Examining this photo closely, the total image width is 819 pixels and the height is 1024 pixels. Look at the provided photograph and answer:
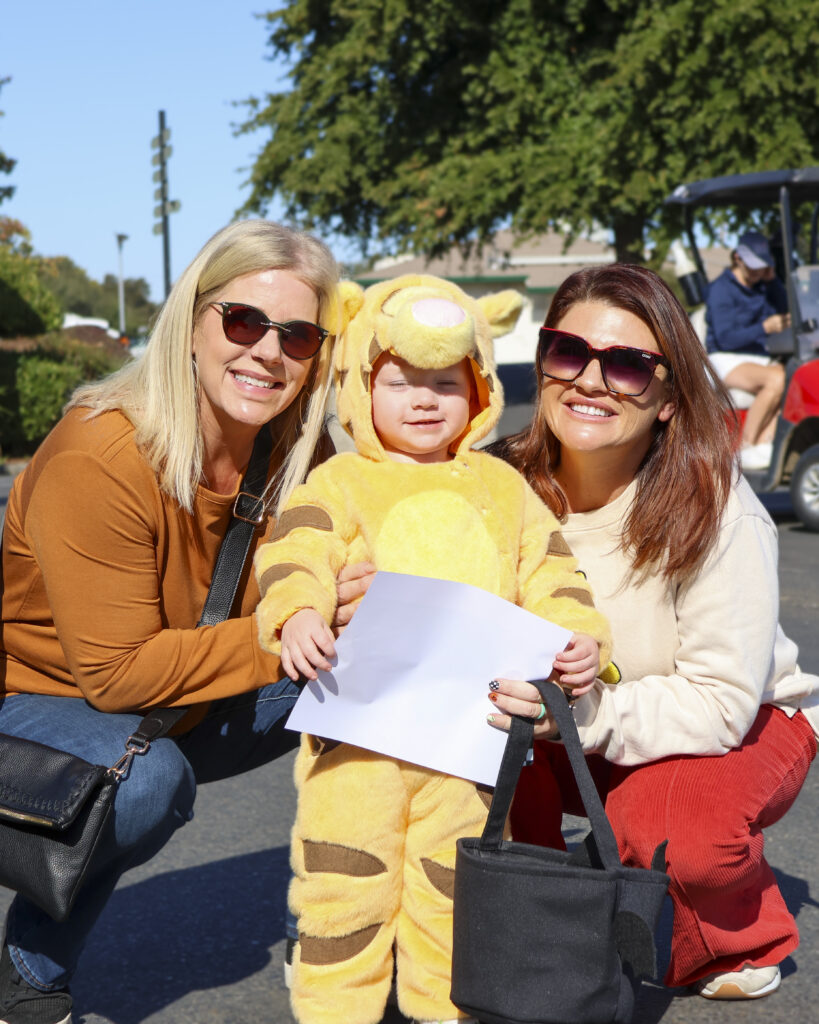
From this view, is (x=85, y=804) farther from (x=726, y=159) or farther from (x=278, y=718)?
(x=726, y=159)

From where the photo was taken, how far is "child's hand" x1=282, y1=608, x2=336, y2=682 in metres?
2.34

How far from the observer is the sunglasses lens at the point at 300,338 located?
9.25 ft

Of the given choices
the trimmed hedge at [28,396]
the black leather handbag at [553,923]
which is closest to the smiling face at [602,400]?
the black leather handbag at [553,923]

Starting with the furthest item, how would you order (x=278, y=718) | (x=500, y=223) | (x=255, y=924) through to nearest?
1. (x=500, y=223)
2. (x=255, y=924)
3. (x=278, y=718)

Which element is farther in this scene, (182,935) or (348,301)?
(182,935)

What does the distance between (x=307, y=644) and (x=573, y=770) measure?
1.79 feet

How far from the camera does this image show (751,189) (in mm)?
10477

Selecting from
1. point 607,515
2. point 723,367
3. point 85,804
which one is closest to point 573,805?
point 607,515

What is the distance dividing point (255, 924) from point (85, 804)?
101cm


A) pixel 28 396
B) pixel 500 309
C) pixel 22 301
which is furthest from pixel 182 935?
pixel 22 301

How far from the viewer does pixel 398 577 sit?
2.37m

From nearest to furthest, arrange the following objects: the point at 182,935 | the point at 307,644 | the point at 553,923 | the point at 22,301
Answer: the point at 553,923, the point at 307,644, the point at 182,935, the point at 22,301

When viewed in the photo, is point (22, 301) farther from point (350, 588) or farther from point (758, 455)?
point (350, 588)

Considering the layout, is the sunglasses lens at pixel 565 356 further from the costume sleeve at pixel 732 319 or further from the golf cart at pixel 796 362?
the costume sleeve at pixel 732 319
